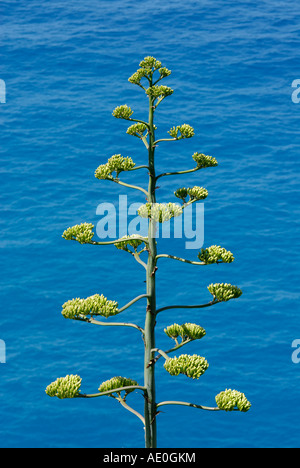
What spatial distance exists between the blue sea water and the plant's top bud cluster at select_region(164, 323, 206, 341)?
39.5 feet

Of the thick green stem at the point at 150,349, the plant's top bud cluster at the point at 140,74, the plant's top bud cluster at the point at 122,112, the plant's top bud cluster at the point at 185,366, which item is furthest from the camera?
the plant's top bud cluster at the point at 122,112

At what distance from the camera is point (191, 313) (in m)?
27.7

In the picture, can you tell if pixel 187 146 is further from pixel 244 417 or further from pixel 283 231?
pixel 244 417

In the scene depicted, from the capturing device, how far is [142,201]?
33.9m

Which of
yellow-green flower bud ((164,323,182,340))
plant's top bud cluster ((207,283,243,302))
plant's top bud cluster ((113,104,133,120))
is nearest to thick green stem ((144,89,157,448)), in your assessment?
yellow-green flower bud ((164,323,182,340))

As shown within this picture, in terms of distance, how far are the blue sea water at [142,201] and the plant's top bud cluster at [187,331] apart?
1204cm

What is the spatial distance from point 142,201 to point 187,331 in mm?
22991

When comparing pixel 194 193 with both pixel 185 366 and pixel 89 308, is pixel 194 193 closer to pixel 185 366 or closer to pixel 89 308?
pixel 89 308

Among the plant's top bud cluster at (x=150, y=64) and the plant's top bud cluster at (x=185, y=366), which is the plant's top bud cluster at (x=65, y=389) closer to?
the plant's top bud cluster at (x=185, y=366)

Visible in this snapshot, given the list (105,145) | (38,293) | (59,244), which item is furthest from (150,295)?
(105,145)

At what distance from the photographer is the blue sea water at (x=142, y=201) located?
77.8 feet

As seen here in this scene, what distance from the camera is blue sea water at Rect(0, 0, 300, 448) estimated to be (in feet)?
77.8

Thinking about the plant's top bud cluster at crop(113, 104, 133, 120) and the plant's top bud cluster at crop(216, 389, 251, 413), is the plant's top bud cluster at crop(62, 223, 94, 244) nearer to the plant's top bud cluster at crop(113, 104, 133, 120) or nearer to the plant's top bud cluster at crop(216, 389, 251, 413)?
the plant's top bud cluster at crop(113, 104, 133, 120)

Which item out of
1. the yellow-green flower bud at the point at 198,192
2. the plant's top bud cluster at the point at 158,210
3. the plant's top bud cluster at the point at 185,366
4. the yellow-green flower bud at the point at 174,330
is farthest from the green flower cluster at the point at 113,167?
the plant's top bud cluster at the point at 185,366
